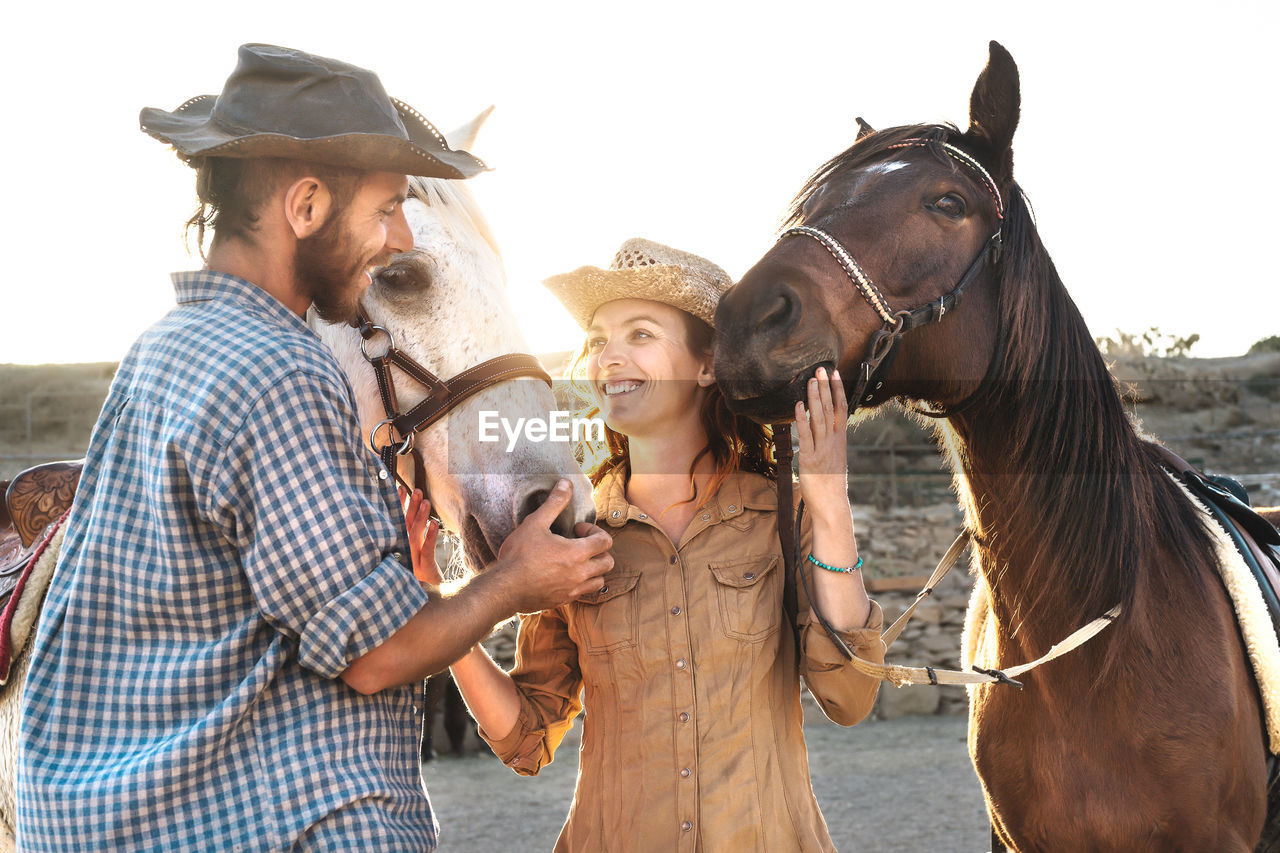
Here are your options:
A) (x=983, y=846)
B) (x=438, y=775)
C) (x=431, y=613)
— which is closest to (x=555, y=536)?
(x=431, y=613)

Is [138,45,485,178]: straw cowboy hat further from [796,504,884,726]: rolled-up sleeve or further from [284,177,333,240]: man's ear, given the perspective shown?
[796,504,884,726]: rolled-up sleeve

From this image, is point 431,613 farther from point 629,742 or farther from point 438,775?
point 438,775

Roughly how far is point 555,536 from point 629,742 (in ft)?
1.75

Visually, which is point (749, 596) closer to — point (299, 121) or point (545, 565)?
point (545, 565)

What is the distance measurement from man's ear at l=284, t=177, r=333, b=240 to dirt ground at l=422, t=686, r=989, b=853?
567cm

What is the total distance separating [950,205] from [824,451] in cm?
67

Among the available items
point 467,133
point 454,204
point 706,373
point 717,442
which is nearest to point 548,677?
point 717,442

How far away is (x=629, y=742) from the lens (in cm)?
185

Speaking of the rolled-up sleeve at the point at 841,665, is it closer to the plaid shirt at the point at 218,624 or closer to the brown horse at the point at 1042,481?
the brown horse at the point at 1042,481

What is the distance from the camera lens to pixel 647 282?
2020 mm

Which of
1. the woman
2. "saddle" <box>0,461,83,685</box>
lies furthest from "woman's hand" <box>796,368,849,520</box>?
"saddle" <box>0,461,83,685</box>

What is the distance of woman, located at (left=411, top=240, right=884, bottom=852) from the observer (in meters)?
1.78

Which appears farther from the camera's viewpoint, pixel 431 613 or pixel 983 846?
pixel 983 846

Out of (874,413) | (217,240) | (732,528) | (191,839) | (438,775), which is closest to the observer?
(191,839)
